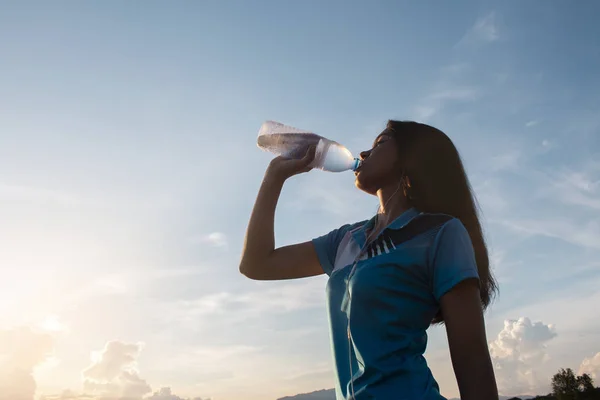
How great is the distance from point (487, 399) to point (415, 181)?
1641 millimetres

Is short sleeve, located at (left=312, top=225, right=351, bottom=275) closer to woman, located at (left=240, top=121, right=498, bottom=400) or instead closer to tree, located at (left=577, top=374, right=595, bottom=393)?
woman, located at (left=240, top=121, right=498, bottom=400)

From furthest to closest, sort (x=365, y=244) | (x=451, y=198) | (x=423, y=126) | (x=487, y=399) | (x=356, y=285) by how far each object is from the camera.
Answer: (x=423, y=126)
(x=451, y=198)
(x=365, y=244)
(x=356, y=285)
(x=487, y=399)

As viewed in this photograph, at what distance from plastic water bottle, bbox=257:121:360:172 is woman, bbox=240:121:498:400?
3.57 ft

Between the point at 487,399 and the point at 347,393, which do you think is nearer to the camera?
the point at 487,399

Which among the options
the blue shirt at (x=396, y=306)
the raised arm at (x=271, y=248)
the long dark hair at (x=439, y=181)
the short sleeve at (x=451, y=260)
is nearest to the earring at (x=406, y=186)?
the long dark hair at (x=439, y=181)

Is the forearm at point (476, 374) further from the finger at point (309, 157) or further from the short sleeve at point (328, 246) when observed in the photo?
the finger at point (309, 157)

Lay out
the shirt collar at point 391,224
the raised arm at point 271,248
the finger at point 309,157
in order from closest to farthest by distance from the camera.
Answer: the shirt collar at point 391,224 → the raised arm at point 271,248 → the finger at point 309,157

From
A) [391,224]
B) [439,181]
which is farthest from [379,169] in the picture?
[391,224]

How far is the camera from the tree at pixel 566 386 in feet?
389

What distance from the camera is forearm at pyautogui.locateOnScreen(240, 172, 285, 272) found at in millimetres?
4410

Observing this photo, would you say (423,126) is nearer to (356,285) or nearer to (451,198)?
(451,198)

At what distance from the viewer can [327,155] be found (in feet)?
17.7

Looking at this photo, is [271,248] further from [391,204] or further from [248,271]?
[391,204]

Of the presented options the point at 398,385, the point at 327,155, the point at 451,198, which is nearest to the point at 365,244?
the point at 451,198
